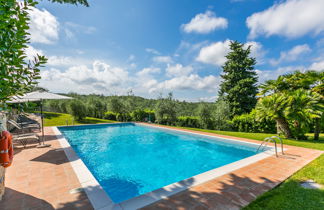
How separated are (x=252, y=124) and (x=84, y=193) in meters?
14.5

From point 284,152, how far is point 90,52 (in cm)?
1359

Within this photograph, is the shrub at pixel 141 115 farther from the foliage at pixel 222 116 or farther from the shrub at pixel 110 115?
the foliage at pixel 222 116

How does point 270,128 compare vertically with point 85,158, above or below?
above

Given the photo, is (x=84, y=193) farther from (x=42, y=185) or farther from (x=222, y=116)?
(x=222, y=116)

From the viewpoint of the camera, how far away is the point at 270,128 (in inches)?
479

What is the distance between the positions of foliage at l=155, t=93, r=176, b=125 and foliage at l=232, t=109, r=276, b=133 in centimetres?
773

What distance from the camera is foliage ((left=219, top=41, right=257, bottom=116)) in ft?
69.8

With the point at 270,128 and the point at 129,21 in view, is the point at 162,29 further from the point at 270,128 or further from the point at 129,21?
the point at 270,128

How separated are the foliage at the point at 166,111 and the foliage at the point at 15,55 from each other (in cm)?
1711

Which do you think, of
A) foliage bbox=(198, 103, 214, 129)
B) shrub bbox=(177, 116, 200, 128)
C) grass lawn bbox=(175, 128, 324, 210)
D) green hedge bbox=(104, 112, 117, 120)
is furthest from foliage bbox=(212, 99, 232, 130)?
green hedge bbox=(104, 112, 117, 120)

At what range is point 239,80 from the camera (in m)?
22.2

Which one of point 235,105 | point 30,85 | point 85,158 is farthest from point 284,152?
point 235,105

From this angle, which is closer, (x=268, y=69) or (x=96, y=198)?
(x=96, y=198)

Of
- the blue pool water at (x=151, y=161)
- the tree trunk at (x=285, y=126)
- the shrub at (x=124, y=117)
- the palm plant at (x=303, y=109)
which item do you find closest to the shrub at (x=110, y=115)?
the shrub at (x=124, y=117)
